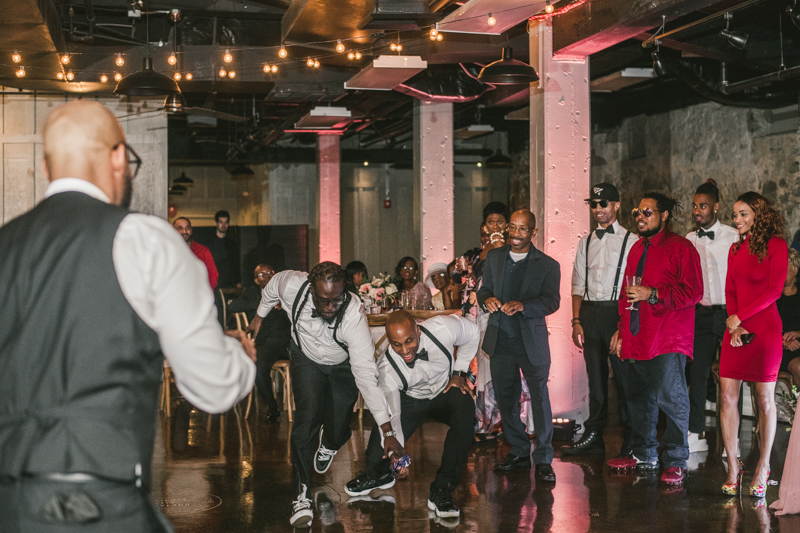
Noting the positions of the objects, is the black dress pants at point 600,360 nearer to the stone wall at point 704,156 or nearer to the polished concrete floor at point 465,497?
the polished concrete floor at point 465,497

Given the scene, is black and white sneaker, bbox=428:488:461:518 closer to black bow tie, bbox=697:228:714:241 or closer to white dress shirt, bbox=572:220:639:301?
white dress shirt, bbox=572:220:639:301

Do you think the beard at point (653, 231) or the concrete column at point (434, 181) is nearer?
the beard at point (653, 231)

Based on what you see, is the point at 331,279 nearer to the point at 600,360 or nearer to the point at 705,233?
the point at 600,360

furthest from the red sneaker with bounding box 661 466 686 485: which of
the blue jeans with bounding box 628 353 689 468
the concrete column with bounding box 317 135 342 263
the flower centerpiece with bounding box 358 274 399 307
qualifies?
the concrete column with bounding box 317 135 342 263

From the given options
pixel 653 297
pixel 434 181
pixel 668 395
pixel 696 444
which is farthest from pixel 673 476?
pixel 434 181

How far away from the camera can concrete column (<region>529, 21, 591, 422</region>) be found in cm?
658

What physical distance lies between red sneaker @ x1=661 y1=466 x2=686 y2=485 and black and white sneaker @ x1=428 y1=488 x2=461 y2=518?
152cm

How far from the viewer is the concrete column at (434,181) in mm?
9961

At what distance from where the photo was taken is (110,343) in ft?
5.40

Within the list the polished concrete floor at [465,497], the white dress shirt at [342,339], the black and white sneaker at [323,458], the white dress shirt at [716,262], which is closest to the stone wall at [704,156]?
the white dress shirt at [716,262]

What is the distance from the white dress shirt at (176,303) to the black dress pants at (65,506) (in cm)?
26

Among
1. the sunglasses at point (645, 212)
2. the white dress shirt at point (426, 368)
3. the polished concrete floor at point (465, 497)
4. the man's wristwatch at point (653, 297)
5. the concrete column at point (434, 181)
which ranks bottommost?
the polished concrete floor at point (465, 497)

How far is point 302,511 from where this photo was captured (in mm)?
4355

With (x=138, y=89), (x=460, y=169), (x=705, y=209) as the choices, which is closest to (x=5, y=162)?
(x=138, y=89)
